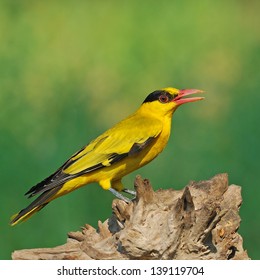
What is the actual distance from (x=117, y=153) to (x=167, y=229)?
106 centimetres

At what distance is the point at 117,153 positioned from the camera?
5.22 meters

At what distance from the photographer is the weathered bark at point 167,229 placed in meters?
4.28

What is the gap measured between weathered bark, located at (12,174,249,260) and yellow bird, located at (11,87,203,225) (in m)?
0.38

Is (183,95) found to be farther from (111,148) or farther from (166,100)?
(111,148)

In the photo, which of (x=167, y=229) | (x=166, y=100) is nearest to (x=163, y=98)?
(x=166, y=100)

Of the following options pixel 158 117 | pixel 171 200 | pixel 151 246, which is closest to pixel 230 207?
pixel 171 200

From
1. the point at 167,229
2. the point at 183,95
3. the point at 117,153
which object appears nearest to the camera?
the point at 167,229

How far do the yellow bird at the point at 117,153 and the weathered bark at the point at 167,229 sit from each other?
0.38 metres

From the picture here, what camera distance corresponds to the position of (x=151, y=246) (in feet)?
14.0

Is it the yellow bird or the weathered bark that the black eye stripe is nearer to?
the yellow bird

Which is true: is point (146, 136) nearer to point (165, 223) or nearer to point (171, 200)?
point (171, 200)
